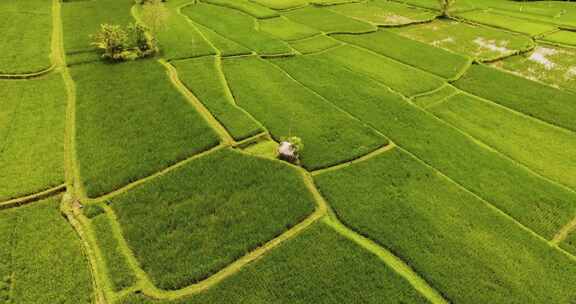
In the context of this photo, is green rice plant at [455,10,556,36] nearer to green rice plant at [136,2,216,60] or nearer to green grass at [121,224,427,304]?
green rice plant at [136,2,216,60]

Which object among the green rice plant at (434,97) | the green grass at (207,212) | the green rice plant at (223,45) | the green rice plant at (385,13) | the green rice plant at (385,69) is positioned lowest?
the green grass at (207,212)

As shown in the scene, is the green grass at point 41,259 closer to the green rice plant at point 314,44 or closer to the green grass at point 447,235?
the green grass at point 447,235

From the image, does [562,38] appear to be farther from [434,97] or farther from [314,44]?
[314,44]

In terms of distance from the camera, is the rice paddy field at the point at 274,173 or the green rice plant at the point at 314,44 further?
the green rice plant at the point at 314,44

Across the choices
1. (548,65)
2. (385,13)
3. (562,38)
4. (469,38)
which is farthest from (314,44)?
(562,38)

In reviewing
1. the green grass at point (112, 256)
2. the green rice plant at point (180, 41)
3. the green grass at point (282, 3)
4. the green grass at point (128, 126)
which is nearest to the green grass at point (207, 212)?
the green grass at point (112, 256)

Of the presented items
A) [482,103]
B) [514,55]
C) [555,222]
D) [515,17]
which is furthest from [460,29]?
[555,222]

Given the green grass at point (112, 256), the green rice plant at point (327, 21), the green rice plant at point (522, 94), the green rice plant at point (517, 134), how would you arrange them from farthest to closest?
the green rice plant at point (327, 21)
the green rice plant at point (522, 94)
the green rice plant at point (517, 134)
the green grass at point (112, 256)
